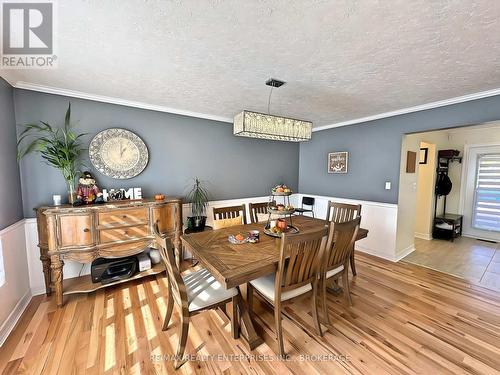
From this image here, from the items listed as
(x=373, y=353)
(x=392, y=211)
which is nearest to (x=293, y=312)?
(x=373, y=353)

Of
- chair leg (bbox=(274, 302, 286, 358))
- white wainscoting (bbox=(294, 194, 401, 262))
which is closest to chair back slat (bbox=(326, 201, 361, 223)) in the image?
white wainscoting (bbox=(294, 194, 401, 262))

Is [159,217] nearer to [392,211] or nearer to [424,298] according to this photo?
[424,298]

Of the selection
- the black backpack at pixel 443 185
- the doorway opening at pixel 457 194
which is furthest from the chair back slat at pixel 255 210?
the black backpack at pixel 443 185

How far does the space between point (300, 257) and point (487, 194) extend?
5.37 meters

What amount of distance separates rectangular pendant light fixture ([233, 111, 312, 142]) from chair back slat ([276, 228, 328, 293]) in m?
1.17

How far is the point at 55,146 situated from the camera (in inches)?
89.2

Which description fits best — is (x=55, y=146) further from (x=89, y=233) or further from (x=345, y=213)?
(x=345, y=213)

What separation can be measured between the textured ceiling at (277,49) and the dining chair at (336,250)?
140 cm

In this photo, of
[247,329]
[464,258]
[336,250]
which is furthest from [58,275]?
[464,258]

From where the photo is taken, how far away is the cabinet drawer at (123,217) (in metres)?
2.26

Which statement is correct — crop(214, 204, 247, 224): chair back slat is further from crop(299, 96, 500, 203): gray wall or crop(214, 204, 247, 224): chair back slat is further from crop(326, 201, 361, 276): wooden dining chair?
crop(299, 96, 500, 203): gray wall

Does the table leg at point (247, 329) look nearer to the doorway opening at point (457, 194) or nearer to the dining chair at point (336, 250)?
the dining chair at point (336, 250)

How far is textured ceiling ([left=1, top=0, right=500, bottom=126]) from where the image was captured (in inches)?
48.5

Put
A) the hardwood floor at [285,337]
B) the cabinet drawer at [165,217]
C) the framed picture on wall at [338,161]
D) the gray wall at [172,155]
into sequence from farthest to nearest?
the framed picture on wall at [338,161]
the cabinet drawer at [165,217]
the gray wall at [172,155]
the hardwood floor at [285,337]
